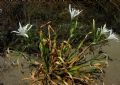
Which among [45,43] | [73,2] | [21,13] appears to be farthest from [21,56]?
[73,2]

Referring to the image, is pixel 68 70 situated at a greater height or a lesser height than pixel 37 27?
lesser

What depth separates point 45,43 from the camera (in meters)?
5.18

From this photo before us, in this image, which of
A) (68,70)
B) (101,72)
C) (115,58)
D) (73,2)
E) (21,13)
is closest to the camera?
(68,70)

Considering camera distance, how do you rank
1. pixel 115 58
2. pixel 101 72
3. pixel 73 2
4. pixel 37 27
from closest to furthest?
pixel 101 72
pixel 115 58
pixel 37 27
pixel 73 2

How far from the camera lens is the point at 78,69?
512 centimetres

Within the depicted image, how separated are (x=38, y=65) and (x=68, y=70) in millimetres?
521

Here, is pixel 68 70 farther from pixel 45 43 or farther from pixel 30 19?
pixel 30 19

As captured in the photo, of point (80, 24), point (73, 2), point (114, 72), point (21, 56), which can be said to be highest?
point (73, 2)

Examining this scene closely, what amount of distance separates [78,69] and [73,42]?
112 centimetres

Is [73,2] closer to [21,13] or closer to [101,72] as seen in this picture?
[21,13]

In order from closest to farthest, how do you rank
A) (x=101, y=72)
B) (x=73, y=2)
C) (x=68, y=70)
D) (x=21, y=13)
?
(x=68, y=70), (x=101, y=72), (x=21, y=13), (x=73, y=2)

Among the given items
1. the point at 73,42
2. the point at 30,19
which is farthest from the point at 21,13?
the point at 73,42

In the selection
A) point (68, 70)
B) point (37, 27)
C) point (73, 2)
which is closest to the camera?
point (68, 70)

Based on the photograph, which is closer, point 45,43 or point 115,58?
point 45,43
